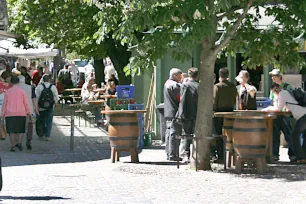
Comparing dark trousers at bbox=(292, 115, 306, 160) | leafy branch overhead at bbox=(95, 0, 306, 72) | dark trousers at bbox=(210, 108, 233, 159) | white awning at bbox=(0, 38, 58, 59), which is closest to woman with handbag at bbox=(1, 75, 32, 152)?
leafy branch overhead at bbox=(95, 0, 306, 72)

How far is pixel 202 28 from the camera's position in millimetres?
14039

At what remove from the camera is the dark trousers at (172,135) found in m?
17.1

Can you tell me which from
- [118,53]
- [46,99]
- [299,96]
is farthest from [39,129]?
[118,53]

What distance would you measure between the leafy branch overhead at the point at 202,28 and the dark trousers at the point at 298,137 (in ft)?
3.70

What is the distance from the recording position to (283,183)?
13.8m

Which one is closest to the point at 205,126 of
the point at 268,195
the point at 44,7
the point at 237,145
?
the point at 237,145

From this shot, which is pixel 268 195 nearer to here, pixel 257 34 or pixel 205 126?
pixel 205 126

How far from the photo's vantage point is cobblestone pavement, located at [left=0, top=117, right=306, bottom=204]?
1207cm

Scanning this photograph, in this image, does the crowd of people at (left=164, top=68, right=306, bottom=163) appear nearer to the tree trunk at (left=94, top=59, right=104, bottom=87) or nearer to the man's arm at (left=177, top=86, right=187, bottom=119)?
the man's arm at (left=177, top=86, right=187, bottom=119)

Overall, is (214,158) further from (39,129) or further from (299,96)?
(39,129)

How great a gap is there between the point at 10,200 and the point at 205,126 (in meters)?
4.67

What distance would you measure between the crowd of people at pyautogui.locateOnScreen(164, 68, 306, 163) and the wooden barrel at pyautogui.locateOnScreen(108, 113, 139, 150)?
812mm

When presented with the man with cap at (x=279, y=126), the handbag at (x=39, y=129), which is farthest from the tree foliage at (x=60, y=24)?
→ the man with cap at (x=279, y=126)

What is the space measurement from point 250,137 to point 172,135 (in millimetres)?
2503
